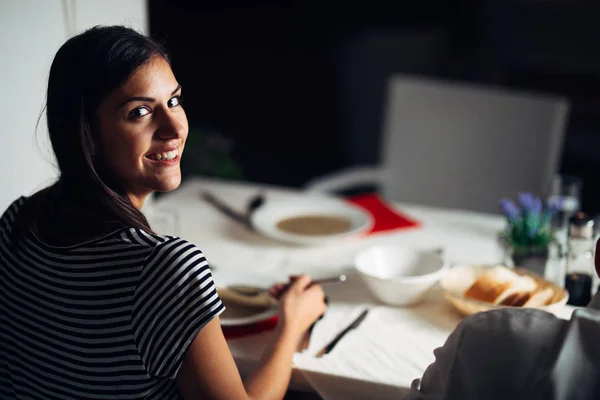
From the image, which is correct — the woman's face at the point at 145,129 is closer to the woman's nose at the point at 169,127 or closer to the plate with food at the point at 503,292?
the woman's nose at the point at 169,127

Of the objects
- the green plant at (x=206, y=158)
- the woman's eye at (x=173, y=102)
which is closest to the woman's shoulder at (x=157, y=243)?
the woman's eye at (x=173, y=102)

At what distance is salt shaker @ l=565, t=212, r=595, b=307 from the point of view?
1.54 m

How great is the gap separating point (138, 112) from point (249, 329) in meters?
0.50

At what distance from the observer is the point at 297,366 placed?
53.2 inches

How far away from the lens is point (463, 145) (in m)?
2.66

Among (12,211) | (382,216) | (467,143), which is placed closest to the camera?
(12,211)

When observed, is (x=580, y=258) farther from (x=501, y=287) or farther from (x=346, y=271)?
(x=346, y=271)

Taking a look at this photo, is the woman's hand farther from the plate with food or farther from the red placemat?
the plate with food

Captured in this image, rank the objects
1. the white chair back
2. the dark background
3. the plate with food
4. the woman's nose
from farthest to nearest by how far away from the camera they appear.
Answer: the dark background → the white chair back → the plate with food → the woman's nose

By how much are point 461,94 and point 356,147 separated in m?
1.88

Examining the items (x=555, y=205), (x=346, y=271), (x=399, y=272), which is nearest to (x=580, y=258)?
(x=555, y=205)

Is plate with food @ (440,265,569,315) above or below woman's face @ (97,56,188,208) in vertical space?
below

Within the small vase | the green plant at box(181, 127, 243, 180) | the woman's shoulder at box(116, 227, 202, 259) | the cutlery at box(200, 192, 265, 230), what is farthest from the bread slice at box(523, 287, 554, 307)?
the green plant at box(181, 127, 243, 180)

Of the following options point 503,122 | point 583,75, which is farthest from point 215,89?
point 503,122
